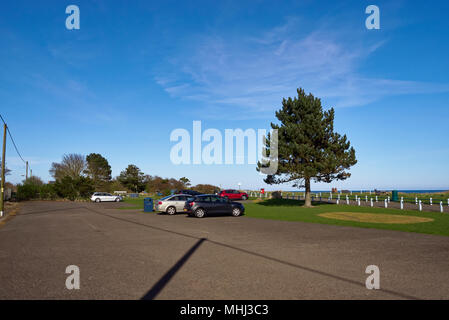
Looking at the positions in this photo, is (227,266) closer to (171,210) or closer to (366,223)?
(366,223)

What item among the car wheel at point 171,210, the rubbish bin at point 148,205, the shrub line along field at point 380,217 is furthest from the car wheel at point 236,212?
the rubbish bin at point 148,205

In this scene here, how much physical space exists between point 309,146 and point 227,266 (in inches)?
910

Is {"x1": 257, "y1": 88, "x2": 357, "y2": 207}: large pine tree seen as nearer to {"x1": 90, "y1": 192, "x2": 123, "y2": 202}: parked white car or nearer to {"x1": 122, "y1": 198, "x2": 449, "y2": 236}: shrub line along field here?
{"x1": 122, "y1": 198, "x2": 449, "y2": 236}: shrub line along field

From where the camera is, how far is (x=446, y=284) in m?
5.58

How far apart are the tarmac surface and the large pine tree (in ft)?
54.4

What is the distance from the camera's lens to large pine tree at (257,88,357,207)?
27938 mm

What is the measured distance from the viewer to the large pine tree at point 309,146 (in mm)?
27938

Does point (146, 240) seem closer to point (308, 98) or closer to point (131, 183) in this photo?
point (308, 98)

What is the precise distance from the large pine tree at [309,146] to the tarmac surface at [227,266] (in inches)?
653

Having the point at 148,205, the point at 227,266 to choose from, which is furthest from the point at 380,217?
the point at 148,205

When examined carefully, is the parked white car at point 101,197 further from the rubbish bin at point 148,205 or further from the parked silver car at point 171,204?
the parked silver car at point 171,204

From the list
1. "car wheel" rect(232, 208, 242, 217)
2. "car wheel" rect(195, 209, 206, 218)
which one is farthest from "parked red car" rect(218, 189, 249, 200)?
"car wheel" rect(195, 209, 206, 218)

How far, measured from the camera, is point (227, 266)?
7.02m

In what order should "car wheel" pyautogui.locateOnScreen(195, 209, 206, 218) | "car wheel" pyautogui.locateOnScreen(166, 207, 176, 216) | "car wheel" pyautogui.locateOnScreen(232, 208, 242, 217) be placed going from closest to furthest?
"car wheel" pyautogui.locateOnScreen(195, 209, 206, 218)
"car wheel" pyautogui.locateOnScreen(232, 208, 242, 217)
"car wheel" pyautogui.locateOnScreen(166, 207, 176, 216)
